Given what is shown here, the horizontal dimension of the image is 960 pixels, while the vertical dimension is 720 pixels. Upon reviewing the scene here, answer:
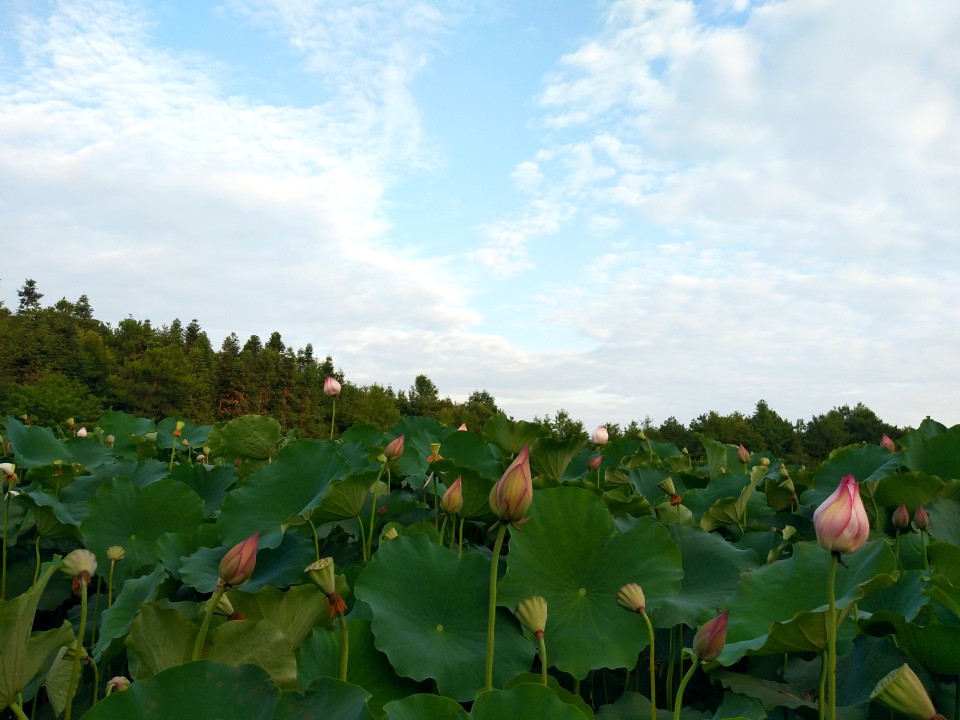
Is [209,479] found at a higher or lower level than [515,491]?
lower

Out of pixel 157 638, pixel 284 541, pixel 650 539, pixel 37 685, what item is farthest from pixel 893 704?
pixel 37 685

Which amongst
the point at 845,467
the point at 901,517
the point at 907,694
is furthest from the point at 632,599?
the point at 845,467

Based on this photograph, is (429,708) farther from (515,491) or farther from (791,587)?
(791,587)

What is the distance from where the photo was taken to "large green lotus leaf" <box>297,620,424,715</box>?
3.62 ft

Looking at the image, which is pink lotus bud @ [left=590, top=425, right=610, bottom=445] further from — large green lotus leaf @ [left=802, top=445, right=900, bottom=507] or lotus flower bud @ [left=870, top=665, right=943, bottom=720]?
lotus flower bud @ [left=870, top=665, right=943, bottom=720]

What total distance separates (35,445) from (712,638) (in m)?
2.97

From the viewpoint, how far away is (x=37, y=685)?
129cm

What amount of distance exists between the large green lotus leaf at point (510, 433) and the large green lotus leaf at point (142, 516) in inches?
34.3

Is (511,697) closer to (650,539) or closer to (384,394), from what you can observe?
(650,539)

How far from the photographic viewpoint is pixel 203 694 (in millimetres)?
828

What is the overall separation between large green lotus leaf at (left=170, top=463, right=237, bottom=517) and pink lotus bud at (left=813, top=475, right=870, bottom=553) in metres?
1.71

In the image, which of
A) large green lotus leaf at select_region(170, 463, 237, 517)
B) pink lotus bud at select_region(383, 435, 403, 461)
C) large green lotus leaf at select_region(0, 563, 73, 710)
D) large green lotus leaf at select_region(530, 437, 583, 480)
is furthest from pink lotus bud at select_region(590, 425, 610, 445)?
large green lotus leaf at select_region(0, 563, 73, 710)

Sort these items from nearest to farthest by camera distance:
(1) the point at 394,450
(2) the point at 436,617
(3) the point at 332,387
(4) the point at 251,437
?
(2) the point at 436,617 < (1) the point at 394,450 < (4) the point at 251,437 < (3) the point at 332,387

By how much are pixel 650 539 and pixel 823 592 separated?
12.0 inches
